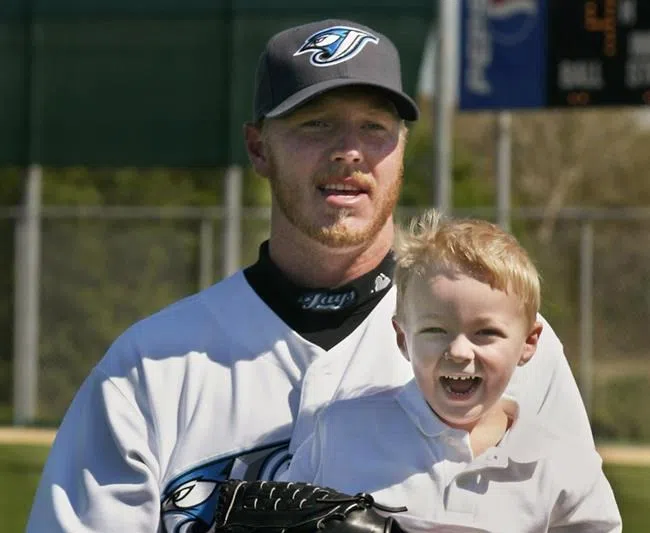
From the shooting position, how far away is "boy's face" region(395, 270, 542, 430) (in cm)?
241

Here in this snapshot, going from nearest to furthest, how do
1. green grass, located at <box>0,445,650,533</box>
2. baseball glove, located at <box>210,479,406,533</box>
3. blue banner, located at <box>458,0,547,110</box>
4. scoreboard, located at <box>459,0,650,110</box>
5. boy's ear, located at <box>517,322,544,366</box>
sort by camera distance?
baseball glove, located at <box>210,479,406,533</box>
boy's ear, located at <box>517,322,544,366</box>
green grass, located at <box>0,445,650,533</box>
scoreboard, located at <box>459,0,650,110</box>
blue banner, located at <box>458,0,547,110</box>

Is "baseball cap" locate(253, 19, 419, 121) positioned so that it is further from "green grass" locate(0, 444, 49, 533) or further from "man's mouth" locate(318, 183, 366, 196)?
"green grass" locate(0, 444, 49, 533)

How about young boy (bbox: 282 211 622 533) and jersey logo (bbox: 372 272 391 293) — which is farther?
jersey logo (bbox: 372 272 391 293)

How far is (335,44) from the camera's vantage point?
2729mm

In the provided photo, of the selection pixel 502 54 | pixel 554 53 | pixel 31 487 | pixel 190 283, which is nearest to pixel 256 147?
pixel 31 487

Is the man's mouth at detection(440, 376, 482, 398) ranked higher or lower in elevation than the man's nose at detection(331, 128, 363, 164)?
lower

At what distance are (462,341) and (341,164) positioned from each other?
1.37 feet

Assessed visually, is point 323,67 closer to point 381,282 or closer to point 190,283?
point 381,282

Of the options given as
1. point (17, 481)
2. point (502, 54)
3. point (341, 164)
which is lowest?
point (17, 481)

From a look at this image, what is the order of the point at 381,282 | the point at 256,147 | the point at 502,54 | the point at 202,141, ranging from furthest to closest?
the point at 202,141 → the point at 502,54 → the point at 256,147 → the point at 381,282

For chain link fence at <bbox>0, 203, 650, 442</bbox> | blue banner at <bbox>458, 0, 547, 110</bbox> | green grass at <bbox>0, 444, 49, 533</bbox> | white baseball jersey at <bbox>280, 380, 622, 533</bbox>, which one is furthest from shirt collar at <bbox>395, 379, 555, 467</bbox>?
blue banner at <bbox>458, 0, 547, 110</bbox>

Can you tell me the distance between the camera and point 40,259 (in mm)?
14469

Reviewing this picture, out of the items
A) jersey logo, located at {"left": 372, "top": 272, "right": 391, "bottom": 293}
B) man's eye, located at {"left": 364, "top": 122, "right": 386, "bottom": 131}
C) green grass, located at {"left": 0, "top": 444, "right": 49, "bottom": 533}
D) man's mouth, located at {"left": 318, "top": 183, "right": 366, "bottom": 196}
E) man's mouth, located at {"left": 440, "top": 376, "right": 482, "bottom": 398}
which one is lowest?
green grass, located at {"left": 0, "top": 444, "right": 49, "bottom": 533}

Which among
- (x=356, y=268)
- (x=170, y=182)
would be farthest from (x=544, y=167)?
(x=356, y=268)
